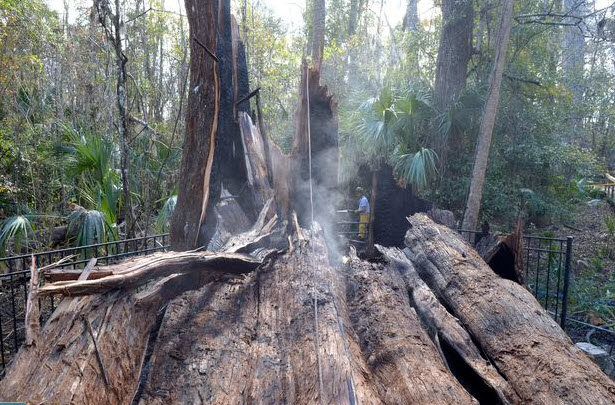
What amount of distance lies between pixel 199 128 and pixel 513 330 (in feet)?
12.0

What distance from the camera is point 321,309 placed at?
9.06 ft

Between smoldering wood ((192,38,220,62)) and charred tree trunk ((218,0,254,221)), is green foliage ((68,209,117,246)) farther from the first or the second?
smoldering wood ((192,38,220,62))

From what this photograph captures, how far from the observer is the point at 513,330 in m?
2.88

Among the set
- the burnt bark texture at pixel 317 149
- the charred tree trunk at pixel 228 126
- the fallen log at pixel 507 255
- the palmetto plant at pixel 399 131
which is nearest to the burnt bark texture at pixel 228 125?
the charred tree trunk at pixel 228 126

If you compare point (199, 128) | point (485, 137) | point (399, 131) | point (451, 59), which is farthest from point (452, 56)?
point (199, 128)

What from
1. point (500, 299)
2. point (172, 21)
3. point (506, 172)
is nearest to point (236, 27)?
point (500, 299)

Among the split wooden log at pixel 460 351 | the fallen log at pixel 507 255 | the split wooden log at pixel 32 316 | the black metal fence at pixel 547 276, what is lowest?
the black metal fence at pixel 547 276

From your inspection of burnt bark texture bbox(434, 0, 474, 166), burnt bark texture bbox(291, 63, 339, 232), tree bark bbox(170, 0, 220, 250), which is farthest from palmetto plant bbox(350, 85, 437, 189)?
tree bark bbox(170, 0, 220, 250)

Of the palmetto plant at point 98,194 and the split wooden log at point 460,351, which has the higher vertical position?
the palmetto plant at point 98,194

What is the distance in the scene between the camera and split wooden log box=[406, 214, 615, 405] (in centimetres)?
236

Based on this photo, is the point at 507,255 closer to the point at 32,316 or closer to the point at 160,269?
the point at 160,269

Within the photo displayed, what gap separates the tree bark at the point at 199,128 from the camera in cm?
497

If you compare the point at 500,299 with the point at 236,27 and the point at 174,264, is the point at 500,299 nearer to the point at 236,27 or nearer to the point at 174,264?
the point at 174,264

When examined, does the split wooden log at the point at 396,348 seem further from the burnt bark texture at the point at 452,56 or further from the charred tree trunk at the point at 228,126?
the burnt bark texture at the point at 452,56
